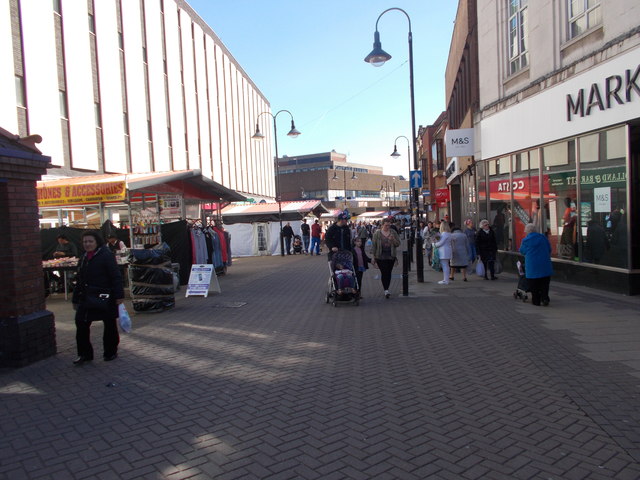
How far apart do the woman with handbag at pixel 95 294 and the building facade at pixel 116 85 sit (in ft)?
45.6

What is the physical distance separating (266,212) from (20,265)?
22.9 metres

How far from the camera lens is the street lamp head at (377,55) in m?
14.7

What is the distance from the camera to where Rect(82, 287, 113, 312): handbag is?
6266mm

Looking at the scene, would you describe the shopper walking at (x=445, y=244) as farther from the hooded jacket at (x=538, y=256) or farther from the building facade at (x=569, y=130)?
the hooded jacket at (x=538, y=256)

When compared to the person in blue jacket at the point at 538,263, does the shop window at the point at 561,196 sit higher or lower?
higher

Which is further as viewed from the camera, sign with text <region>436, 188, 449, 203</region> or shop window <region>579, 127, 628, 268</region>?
→ sign with text <region>436, 188, 449, 203</region>

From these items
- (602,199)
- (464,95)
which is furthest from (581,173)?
(464,95)

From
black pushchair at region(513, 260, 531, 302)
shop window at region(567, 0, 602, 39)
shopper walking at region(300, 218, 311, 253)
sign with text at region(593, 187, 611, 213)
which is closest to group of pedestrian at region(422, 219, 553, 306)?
black pushchair at region(513, 260, 531, 302)

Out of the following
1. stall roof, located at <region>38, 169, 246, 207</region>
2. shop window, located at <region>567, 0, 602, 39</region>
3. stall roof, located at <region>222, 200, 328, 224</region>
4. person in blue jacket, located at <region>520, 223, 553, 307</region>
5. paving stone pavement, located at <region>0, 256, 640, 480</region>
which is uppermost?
shop window, located at <region>567, 0, 602, 39</region>

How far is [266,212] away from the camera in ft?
95.4

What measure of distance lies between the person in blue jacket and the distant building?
81.0 metres

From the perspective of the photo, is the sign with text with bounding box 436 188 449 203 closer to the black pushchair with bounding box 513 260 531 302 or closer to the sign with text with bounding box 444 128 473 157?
the sign with text with bounding box 444 128 473 157

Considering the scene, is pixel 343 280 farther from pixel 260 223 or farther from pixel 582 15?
pixel 260 223

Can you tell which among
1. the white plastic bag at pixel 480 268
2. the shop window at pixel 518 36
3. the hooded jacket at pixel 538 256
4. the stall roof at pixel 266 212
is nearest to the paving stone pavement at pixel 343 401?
the hooded jacket at pixel 538 256
